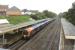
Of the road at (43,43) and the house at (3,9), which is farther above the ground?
the house at (3,9)

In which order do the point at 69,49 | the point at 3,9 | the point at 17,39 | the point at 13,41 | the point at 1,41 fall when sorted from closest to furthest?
the point at 69,49
the point at 1,41
the point at 13,41
the point at 17,39
the point at 3,9

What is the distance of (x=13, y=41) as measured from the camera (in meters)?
40.4

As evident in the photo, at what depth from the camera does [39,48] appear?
36.8 meters

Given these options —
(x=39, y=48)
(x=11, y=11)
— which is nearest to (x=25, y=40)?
(x=39, y=48)

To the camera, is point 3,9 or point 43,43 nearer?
point 43,43

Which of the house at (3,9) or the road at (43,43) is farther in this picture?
the house at (3,9)

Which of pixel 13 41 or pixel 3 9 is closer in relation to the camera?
pixel 13 41

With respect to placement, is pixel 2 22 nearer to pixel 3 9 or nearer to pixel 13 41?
pixel 13 41

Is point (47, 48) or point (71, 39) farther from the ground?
point (71, 39)

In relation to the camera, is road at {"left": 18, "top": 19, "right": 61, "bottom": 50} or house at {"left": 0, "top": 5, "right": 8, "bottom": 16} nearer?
road at {"left": 18, "top": 19, "right": 61, "bottom": 50}

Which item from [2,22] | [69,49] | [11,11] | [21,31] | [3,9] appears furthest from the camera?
[11,11]

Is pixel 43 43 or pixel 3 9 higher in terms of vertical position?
pixel 3 9

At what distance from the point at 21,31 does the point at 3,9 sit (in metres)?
88.1

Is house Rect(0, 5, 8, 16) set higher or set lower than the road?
higher
